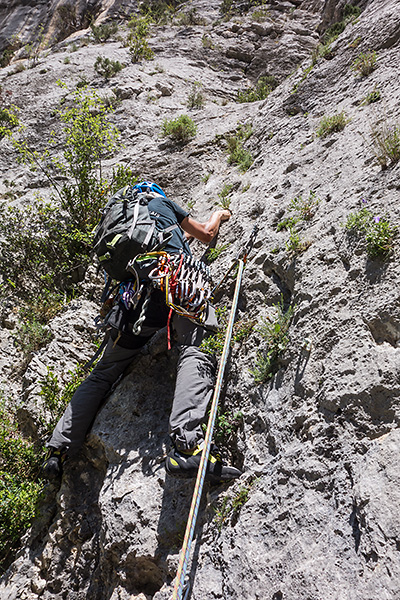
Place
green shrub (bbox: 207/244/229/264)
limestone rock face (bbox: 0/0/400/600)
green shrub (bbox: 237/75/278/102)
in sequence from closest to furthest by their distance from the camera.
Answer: limestone rock face (bbox: 0/0/400/600)
green shrub (bbox: 207/244/229/264)
green shrub (bbox: 237/75/278/102)

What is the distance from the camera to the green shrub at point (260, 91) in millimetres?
9953

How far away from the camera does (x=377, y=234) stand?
114 inches

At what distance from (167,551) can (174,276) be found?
2175mm

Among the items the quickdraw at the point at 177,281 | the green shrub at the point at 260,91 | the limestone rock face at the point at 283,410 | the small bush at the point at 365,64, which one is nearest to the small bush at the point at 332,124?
the limestone rock face at the point at 283,410

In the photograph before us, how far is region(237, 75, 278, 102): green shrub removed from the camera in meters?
9.95

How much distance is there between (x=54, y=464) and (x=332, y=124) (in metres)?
4.90

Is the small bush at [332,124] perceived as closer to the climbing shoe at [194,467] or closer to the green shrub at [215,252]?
the green shrub at [215,252]

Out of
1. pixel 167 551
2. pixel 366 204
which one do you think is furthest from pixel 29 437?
pixel 366 204

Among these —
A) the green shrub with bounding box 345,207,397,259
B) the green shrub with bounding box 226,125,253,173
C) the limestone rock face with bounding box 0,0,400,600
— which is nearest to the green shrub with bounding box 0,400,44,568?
the limestone rock face with bounding box 0,0,400,600

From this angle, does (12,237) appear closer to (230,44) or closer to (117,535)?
(117,535)

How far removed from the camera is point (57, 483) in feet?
12.9

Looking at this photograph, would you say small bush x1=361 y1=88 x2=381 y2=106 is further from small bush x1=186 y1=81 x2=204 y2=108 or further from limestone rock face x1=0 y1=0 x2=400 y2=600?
small bush x1=186 y1=81 x2=204 y2=108

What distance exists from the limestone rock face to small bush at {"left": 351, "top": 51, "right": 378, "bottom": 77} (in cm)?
7

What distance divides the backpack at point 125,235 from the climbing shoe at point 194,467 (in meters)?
1.82
